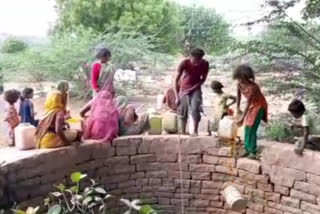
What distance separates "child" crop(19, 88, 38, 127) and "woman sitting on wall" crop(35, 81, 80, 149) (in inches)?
7.0

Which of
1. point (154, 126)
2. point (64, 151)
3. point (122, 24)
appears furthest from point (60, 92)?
point (122, 24)

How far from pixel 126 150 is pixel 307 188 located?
1.61m

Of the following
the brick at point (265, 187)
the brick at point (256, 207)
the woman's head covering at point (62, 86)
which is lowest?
the brick at point (256, 207)

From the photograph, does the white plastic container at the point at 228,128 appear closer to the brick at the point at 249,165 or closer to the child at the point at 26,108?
the brick at the point at 249,165

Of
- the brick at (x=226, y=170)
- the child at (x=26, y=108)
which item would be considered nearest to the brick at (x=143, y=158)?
the brick at (x=226, y=170)

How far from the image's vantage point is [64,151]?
4.22 m

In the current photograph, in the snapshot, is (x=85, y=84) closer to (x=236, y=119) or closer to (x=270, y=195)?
(x=236, y=119)

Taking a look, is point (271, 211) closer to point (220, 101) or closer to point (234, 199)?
point (234, 199)

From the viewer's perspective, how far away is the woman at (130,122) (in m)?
4.70

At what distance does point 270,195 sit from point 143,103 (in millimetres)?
1778

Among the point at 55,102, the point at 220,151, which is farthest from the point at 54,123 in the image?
the point at 220,151

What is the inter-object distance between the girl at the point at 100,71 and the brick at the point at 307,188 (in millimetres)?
1898

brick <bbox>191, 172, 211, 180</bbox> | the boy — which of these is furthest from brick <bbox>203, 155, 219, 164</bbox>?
the boy

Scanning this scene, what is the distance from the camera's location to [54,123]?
4223 mm
